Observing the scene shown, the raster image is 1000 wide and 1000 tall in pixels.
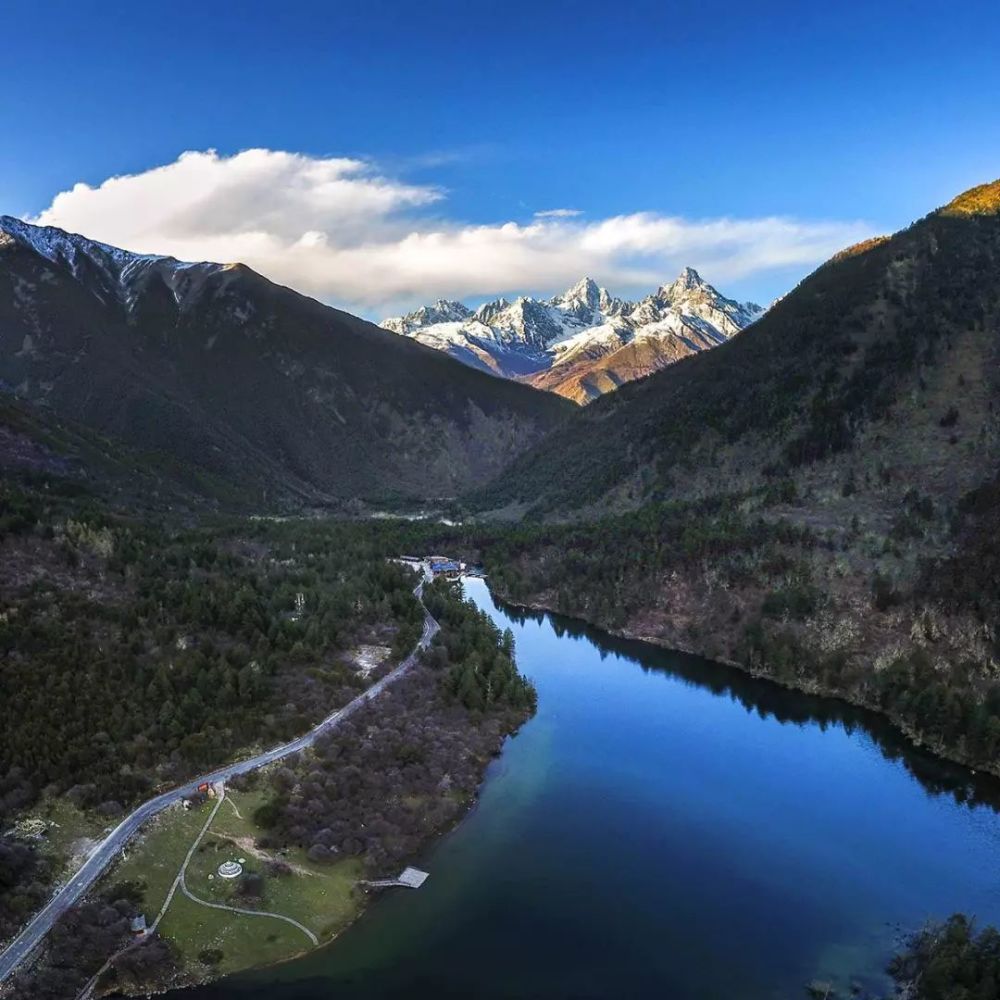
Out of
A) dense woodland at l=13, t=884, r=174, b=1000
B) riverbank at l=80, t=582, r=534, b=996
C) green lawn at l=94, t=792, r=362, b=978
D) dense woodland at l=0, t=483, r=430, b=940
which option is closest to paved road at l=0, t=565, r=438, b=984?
dense woodland at l=13, t=884, r=174, b=1000

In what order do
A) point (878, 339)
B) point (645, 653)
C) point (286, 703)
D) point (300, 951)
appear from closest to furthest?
point (300, 951) → point (286, 703) → point (645, 653) → point (878, 339)

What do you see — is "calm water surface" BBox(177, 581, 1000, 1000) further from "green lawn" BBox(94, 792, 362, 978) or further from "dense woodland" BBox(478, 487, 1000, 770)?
"dense woodland" BBox(478, 487, 1000, 770)

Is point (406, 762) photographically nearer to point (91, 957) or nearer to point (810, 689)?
point (91, 957)

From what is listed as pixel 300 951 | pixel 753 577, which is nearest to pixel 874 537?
pixel 753 577

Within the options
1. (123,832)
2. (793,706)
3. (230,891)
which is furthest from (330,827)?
(793,706)

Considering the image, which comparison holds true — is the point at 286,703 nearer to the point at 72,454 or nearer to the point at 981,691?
the point at 981,691

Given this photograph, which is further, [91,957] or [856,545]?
[856,545]
